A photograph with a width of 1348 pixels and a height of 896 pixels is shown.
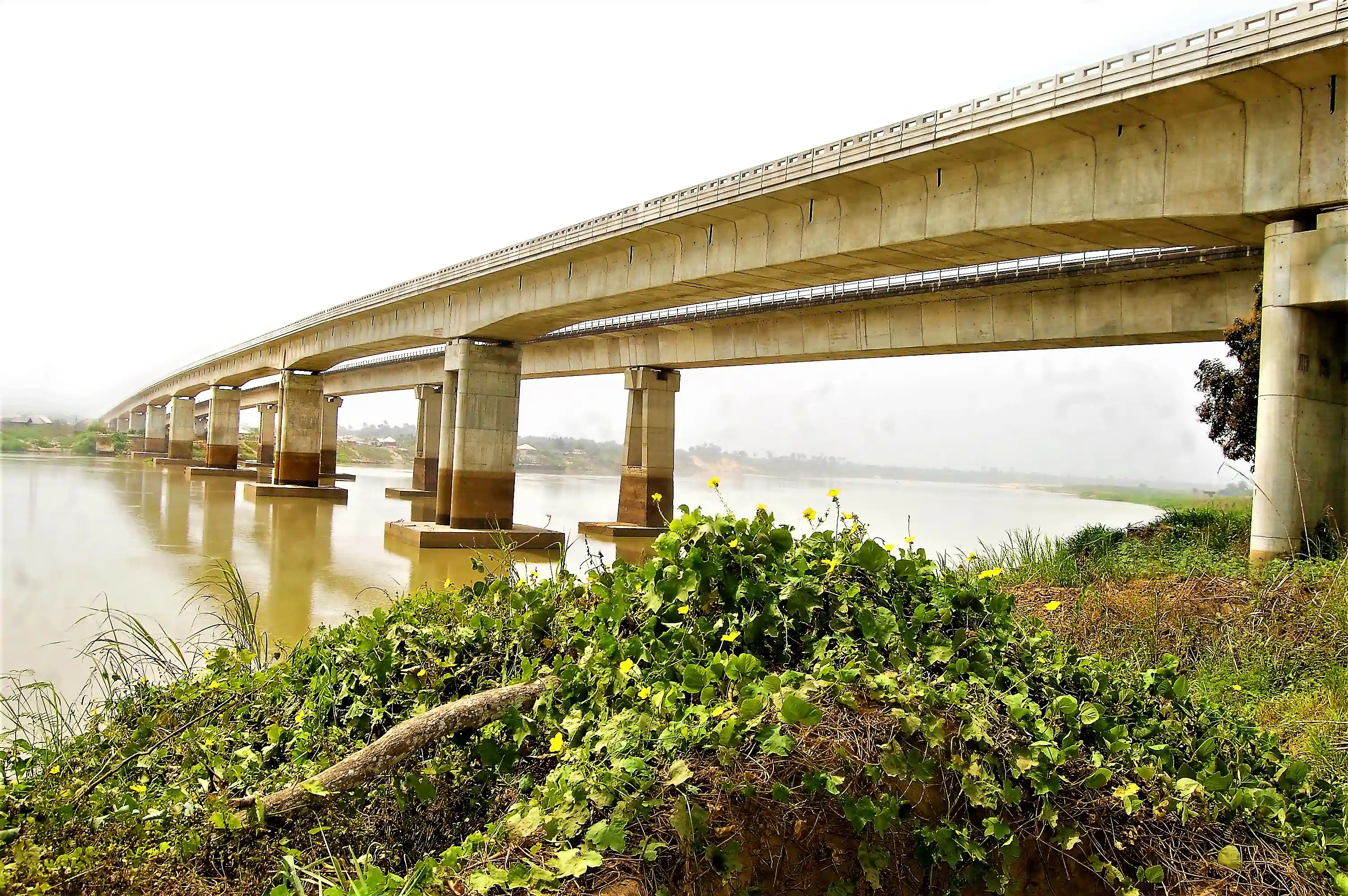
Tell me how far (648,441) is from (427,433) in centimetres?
2222

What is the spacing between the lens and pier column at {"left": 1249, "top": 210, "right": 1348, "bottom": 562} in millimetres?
10500

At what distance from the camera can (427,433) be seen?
50844mm

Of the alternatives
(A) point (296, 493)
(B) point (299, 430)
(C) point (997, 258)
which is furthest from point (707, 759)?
(B) point (299, 430)

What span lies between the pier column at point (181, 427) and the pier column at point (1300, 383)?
7331 cm

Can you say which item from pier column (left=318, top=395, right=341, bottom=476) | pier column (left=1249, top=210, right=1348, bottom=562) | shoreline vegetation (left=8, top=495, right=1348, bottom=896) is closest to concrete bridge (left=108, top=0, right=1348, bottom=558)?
pier column (left=1249, top=210, right=1348, bottom=562)

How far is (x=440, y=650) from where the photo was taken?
5.02m

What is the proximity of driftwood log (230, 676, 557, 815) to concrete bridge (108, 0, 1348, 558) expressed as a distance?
408 inches

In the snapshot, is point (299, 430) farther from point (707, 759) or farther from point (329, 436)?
point (707, 759)

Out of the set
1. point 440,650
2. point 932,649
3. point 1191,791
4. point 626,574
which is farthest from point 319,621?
A: point 1191,791

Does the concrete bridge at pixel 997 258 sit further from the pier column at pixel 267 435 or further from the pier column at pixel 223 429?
the pier column at pixel 267 435

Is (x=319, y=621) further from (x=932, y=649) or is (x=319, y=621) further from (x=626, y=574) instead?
(x=932, y=649)

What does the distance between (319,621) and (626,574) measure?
9.41 meters

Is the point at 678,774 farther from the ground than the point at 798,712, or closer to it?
closer to it

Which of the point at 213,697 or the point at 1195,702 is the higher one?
the point at 1195,702
